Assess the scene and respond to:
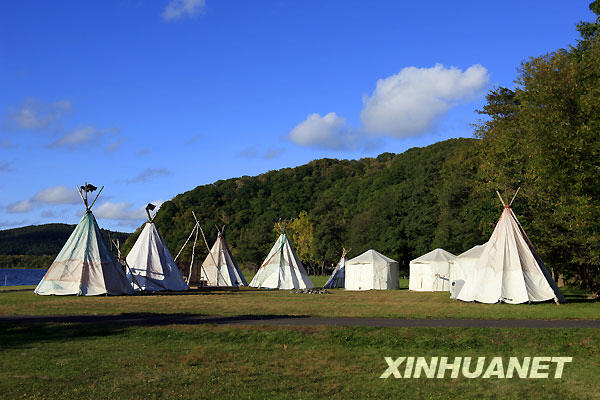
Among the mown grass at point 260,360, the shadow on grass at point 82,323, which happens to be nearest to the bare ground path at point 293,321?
the shadow on grass at point 82,323

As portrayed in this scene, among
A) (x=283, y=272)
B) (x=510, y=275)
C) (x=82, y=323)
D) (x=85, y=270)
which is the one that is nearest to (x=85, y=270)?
(x=85, y=270)

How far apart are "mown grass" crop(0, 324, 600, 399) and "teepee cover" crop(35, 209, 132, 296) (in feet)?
52.8

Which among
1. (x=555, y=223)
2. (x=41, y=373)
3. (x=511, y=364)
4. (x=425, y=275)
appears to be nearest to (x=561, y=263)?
(x=555, y=223)

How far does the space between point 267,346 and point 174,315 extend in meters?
7.41

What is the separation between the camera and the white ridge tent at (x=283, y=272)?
151ft

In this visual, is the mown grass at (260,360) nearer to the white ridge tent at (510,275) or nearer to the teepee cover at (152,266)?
the white ridge tent at (510,275)

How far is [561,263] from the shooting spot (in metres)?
34.8

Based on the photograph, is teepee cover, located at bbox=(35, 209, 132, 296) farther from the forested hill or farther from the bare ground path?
the forested hill

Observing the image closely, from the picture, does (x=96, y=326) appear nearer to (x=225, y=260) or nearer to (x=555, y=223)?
(x=555, y=223)

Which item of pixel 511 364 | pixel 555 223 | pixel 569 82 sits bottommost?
pixel 511 364

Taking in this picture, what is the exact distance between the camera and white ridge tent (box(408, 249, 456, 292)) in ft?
148

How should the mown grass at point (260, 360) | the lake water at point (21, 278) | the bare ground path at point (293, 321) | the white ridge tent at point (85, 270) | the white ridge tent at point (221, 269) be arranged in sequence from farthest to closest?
1. the lake water at point (21, 278)
2. the white ridge tent at point (221, 269)
3. the white ridge tent at point (85, 270)
4. the bare ground path at point (293, 321)
5. the mown grass at point (260, 360)

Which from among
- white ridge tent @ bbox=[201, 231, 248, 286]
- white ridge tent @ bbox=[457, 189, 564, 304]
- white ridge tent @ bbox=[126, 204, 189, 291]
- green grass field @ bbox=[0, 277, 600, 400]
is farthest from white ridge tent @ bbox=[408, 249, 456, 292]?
green grass field @ bbox=[0, 277, 600, 400]

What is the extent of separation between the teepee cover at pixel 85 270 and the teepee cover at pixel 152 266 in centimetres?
480
